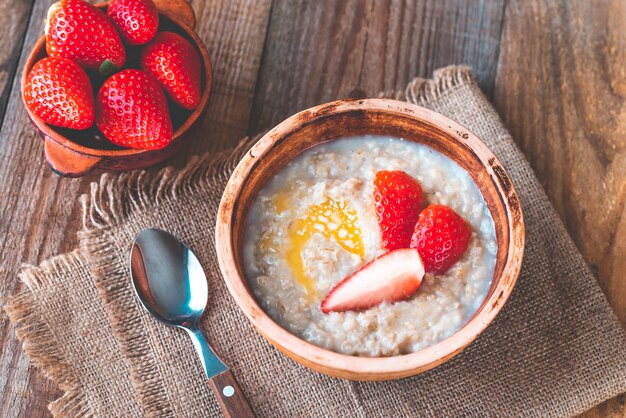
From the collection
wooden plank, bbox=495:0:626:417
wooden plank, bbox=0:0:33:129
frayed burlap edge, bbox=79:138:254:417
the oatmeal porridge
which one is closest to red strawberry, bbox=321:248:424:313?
the oatmeal porridge

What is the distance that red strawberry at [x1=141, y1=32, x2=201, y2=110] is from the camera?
5.66 ft

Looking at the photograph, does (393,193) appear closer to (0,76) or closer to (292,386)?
(292,386)

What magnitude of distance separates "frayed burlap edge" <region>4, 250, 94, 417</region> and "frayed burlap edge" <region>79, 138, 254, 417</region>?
66mm

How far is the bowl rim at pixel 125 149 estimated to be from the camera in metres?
1.70

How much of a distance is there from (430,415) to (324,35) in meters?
1.07

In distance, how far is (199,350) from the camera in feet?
5.59

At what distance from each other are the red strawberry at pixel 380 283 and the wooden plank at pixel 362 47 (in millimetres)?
623

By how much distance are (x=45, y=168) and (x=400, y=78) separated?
988 millimetres

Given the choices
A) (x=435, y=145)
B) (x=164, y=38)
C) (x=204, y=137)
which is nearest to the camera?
(x=435, y=145)

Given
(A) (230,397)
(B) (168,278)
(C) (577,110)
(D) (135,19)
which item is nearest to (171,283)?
(B) (168,278)

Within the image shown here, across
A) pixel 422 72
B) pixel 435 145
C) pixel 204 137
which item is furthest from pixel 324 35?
pixel 435 145

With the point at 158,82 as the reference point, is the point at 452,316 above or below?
below

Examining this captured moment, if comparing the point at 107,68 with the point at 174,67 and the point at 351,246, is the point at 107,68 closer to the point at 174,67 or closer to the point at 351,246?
the point at 174,67

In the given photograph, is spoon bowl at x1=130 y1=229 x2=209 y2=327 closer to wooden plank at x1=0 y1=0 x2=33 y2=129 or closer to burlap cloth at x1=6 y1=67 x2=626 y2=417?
burlap cloth at x1=6 y1=67 x2=626 y2=417
